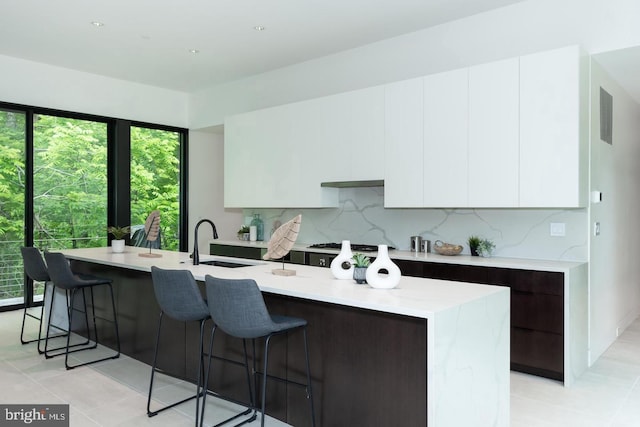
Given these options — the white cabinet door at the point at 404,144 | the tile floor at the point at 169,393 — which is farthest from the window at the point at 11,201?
the white cabinet door at the point at 404,144

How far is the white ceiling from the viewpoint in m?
4.09

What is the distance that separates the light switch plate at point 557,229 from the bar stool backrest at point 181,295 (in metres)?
2.90

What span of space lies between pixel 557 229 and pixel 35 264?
14.7ft

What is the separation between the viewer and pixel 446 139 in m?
4.04

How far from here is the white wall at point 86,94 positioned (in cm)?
557

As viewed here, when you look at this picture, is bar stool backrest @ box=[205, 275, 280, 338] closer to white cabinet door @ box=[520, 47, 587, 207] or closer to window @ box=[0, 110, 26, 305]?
white cabinet door @ box=[520, 47, 587, 207]

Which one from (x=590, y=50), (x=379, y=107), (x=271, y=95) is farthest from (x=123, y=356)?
(x=590, y=50)

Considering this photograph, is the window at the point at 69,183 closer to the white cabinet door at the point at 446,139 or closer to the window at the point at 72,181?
the window at the point at 72,181

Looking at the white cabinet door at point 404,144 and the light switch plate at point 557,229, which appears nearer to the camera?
the light switch plate at point 557,229

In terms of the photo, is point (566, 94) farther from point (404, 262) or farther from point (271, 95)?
point (271, 95)

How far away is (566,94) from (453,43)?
133 cm

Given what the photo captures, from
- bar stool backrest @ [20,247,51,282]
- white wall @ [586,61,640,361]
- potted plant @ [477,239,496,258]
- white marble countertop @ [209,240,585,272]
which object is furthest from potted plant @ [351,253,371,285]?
bar stool backrest @ [20,247,51,282]

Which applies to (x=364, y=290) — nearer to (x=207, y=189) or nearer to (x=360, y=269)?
(x=360, y=269)

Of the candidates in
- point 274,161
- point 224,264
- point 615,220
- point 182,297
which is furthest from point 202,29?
point 615,220
